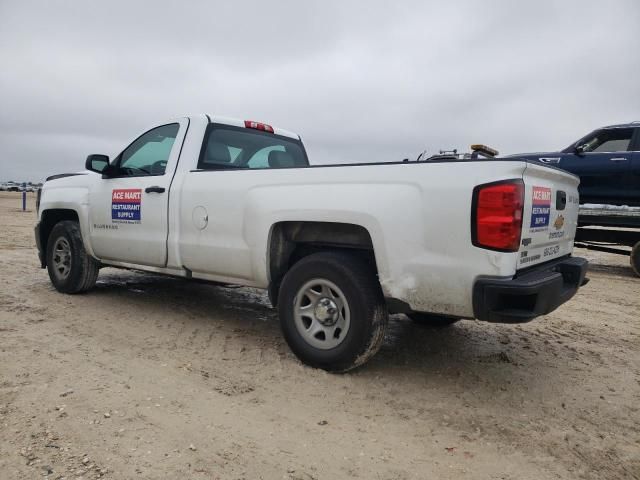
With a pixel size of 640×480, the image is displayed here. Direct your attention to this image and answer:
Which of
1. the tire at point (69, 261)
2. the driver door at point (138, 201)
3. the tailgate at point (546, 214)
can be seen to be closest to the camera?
the tailgate at point (546, 214)

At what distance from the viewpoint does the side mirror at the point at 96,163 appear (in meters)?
4.82

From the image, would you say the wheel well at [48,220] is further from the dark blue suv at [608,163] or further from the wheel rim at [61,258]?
the dark blue suv at [608,163]

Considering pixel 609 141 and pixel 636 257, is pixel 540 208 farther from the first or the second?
pixel 609 141

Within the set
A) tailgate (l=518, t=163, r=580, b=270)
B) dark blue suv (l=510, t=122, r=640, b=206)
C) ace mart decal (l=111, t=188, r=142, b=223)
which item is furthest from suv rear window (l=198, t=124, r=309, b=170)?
dark blue suv (l=510, t=122, r=640, b=206)

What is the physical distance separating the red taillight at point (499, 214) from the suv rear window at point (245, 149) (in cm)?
246

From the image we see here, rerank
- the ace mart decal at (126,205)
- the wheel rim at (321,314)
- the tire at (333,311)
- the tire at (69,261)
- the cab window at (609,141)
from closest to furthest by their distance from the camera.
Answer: the tire at (333,311) < the wheel rim at (321,314) < the ace mart decal at (126,205) < the tire at (69,261) < the cab window at (609,141)

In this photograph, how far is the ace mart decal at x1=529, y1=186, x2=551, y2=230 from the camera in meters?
2.87

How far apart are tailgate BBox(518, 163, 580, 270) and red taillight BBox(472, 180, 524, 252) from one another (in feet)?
0.33

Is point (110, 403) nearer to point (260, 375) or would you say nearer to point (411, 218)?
point (260, 375)

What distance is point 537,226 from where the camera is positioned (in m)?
2.96

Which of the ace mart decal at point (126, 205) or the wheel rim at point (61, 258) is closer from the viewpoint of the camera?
the ace mart decal at point (126, 205)

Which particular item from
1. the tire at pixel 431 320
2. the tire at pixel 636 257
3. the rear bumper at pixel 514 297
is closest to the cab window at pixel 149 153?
the tire at pixel 431 320

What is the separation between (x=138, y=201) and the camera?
4.54 metres

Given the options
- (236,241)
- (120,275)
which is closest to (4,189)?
(120,275)
